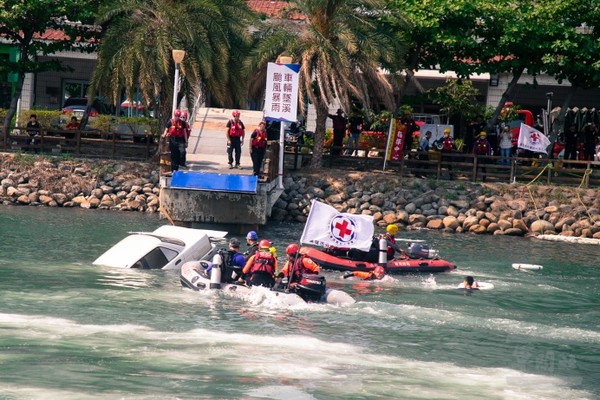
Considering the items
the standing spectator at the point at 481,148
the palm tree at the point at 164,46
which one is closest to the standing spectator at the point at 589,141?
the standing spectator at the point at 481,148

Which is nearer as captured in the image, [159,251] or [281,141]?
[159,251]

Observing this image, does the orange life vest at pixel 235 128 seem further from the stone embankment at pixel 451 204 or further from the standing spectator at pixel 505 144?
the standing spectator at pixel 505 144

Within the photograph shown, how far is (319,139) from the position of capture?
45.2 meters

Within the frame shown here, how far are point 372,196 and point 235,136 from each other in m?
6.45

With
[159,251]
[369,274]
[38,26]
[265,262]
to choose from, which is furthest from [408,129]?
[265,262]

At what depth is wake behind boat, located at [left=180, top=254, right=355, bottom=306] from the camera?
25.7 m

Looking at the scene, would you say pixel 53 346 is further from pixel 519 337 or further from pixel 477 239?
pixel 477 239

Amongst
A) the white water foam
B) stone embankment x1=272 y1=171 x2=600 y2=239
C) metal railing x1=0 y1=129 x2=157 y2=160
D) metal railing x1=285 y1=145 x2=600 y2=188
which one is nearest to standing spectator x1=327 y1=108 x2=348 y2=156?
metal railing x1=285 y1=145 x2=600 y2=188

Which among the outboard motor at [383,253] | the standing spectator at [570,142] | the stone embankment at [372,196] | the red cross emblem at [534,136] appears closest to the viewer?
the outboard motor at [383,253]

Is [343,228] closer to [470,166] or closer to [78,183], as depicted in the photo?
[470,166]

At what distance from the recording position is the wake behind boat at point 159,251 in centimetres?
2939

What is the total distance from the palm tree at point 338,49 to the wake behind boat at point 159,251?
43.3 feet

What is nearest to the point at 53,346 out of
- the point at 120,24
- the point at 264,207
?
the point at 264,207

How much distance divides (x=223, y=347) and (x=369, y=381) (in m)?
3.21
